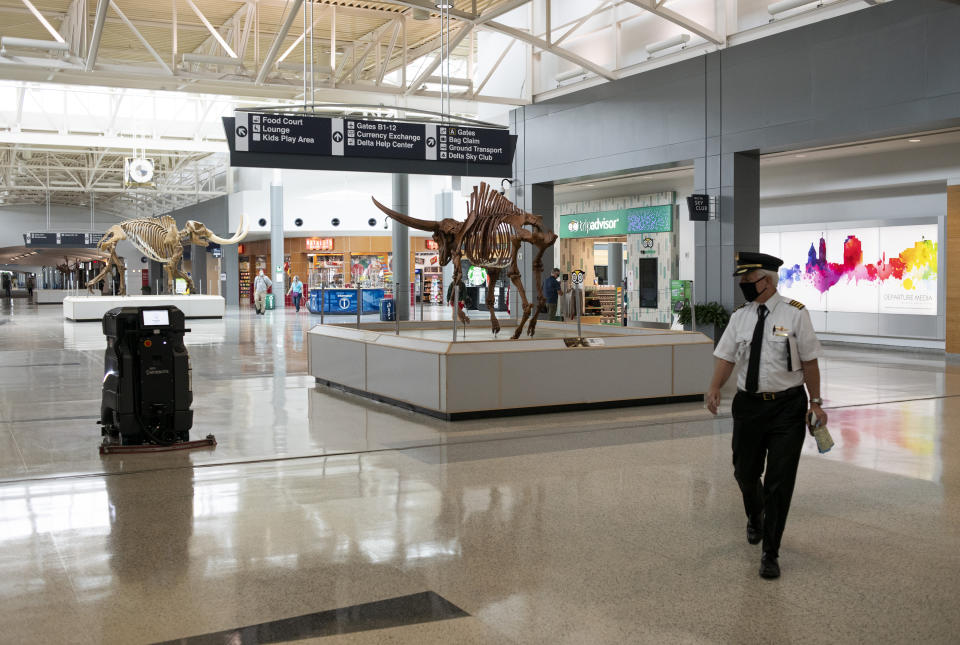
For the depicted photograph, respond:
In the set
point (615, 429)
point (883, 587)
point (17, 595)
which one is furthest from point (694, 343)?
point (17, 595)

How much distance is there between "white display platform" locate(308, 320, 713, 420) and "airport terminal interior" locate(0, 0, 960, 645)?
0.04 metres

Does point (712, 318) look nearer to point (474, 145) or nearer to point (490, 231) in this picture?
point (474, 145)

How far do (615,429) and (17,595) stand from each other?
18.5 feet

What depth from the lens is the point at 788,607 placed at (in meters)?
3.87

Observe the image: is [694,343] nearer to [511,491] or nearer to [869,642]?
[511,491]

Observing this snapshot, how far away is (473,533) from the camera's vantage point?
5.00m

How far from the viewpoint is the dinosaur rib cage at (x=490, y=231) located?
36.2 feet

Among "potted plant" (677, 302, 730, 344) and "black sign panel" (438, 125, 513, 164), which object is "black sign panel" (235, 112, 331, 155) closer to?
"black sign panel" (438, 125, 513, 164)

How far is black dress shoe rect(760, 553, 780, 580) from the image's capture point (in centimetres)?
425

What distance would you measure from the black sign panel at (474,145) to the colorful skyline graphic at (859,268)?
7.96 meters

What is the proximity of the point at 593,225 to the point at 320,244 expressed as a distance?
18.8 m

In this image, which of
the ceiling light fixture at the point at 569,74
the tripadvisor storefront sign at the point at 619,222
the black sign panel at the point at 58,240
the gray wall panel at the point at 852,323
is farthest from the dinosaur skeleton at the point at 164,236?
the black sign panel at the point at 58,240

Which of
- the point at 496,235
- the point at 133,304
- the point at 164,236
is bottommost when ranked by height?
the point at 133,304

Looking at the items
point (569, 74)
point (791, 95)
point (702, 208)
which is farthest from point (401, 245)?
point (791, 95)
